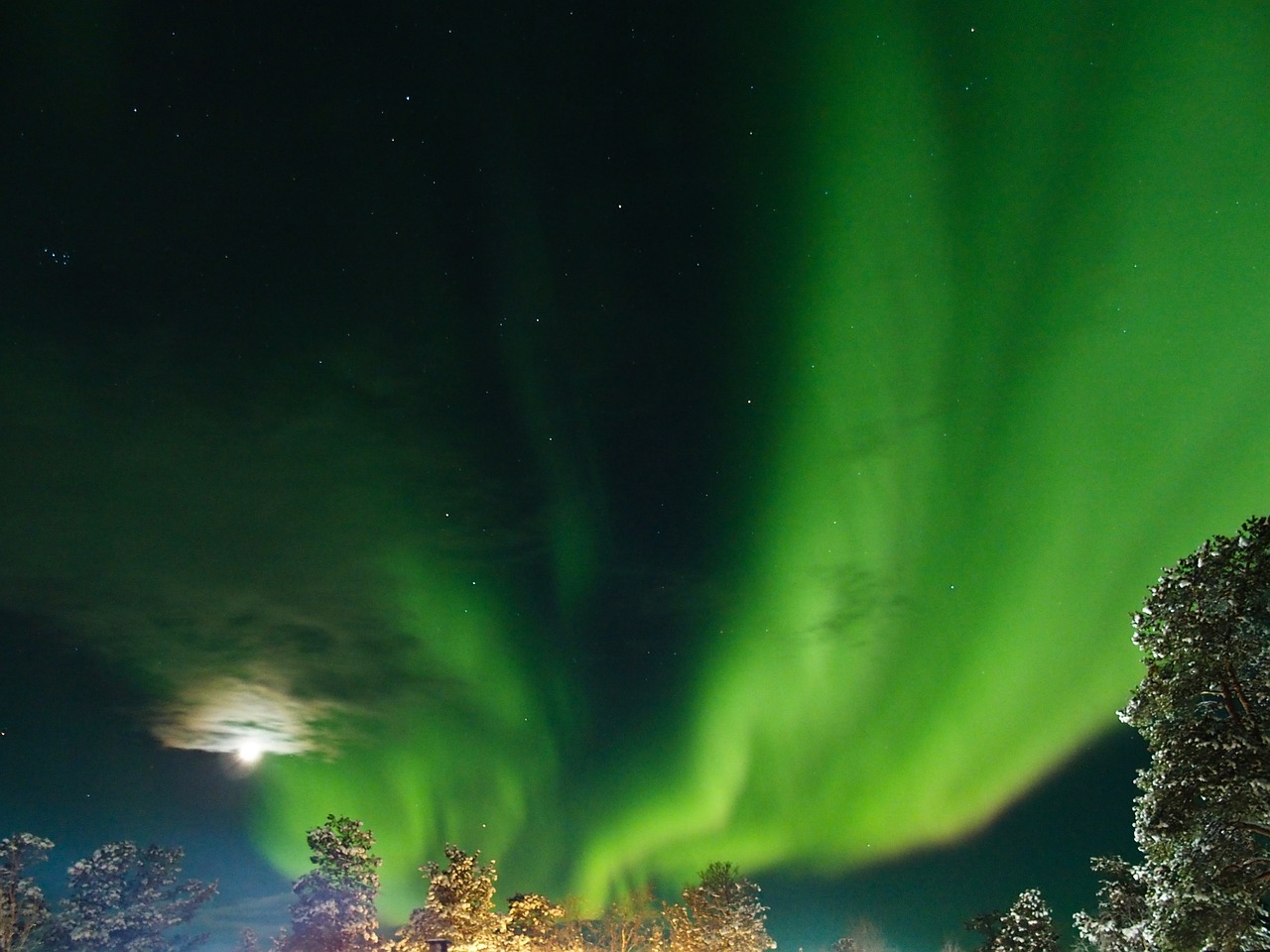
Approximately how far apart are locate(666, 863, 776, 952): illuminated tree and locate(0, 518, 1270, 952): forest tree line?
108 mm

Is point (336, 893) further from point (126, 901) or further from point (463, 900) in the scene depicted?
point (126, 901)

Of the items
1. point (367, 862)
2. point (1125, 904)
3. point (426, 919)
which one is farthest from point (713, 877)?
point (1125, 904)

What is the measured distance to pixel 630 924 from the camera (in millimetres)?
72125

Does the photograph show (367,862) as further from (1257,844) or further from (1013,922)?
(1257,844)

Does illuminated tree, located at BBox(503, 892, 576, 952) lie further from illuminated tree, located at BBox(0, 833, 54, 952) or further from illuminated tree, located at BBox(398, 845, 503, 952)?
illuminated tree, located at BBox(0, 833, 54, 952)

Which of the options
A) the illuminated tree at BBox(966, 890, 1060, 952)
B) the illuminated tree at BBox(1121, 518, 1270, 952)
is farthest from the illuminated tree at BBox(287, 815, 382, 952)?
the illuminated tree at BBox(1121, 518, 1270, 952)

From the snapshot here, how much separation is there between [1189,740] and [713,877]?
2280 inches

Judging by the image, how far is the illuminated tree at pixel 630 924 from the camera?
224ft

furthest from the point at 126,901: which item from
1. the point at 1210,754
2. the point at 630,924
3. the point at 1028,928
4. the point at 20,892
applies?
the point at 1210,754

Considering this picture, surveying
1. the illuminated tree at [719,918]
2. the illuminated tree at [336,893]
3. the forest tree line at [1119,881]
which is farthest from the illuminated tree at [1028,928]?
the illuminated tree at [336,893]

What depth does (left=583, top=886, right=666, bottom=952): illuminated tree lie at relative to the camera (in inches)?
2687

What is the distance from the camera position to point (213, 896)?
63406mm

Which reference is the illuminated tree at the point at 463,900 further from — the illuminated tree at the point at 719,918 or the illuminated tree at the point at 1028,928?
the illuminated tree at the point at 1028,928

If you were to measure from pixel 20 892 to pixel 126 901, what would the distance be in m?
10.4
